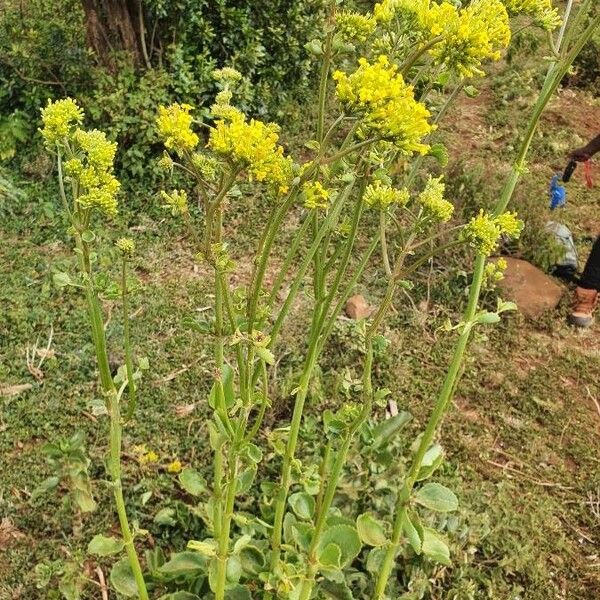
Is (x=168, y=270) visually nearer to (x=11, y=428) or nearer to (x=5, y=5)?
(x=11, y=428)

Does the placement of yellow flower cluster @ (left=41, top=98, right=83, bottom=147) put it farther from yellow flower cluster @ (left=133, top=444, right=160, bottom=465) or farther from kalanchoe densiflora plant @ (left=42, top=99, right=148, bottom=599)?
yellow flower cluster @ (left=133, top=444, right=160, bottom=465)

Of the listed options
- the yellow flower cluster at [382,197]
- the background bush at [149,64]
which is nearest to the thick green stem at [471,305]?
the yellow flower cluster at [382,197]

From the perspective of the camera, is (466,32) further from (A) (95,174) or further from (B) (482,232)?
(A) (95,174)

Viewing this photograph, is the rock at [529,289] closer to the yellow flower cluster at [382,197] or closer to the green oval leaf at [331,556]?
the green oval leaf at [331,556]

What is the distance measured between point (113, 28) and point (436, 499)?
384 cm

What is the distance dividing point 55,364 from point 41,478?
2.11 feet

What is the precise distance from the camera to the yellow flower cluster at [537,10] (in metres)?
1.56

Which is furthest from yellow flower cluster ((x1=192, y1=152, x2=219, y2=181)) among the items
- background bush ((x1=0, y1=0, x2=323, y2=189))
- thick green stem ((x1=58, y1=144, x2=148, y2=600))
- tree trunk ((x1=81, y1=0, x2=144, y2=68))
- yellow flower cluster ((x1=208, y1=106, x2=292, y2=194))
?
tree trunk ((x1=81, y1=0, x2=144, y2=68))

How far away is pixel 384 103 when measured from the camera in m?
1.20

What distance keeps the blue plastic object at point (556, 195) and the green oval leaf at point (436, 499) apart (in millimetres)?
3414

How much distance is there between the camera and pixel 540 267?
180 inches

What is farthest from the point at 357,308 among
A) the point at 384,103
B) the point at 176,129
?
the point at 384,103

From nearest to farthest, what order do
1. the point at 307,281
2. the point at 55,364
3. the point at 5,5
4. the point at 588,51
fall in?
the point at 55,364 → the point at 307,281 → the point at 5,5 → the point at 588,51

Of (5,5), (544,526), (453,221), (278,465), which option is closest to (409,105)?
(278,465)
